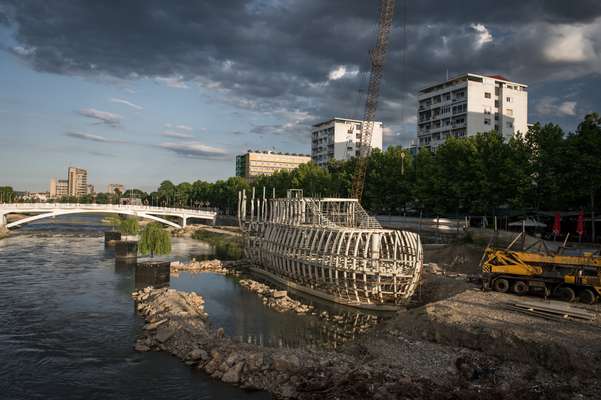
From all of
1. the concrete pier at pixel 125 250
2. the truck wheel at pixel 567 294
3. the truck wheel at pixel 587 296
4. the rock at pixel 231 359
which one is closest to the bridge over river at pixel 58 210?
the concrete pier at pixel 125 250

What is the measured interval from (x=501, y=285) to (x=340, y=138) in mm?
139903

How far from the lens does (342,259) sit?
136 feet

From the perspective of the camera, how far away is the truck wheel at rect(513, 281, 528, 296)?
35.6 metres

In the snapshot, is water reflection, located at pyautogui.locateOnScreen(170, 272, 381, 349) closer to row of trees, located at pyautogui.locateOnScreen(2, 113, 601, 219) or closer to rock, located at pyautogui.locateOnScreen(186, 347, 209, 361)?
rock, located at pyautogui.locateOnScreen(186, 347, 209, 361)

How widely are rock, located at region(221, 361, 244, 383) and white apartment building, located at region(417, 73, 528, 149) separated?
10058 cm

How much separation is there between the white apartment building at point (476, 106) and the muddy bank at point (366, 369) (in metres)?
93.5

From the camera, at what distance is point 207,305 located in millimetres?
42812

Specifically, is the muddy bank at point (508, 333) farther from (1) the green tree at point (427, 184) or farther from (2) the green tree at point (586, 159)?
(1) the green tree at point (427, 184)

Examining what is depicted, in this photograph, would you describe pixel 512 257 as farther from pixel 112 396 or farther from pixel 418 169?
pixel 418 169

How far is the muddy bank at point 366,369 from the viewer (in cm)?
2142

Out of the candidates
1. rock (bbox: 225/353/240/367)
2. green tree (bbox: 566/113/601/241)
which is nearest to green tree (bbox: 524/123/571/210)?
green tree (bbox: 566/113/601/241)

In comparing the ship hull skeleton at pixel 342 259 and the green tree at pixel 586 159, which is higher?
the green tree at pixel 586 159

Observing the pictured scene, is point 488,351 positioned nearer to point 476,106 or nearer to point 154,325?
point 154,325

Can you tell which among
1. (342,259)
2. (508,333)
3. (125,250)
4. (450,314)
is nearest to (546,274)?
(450,314)
